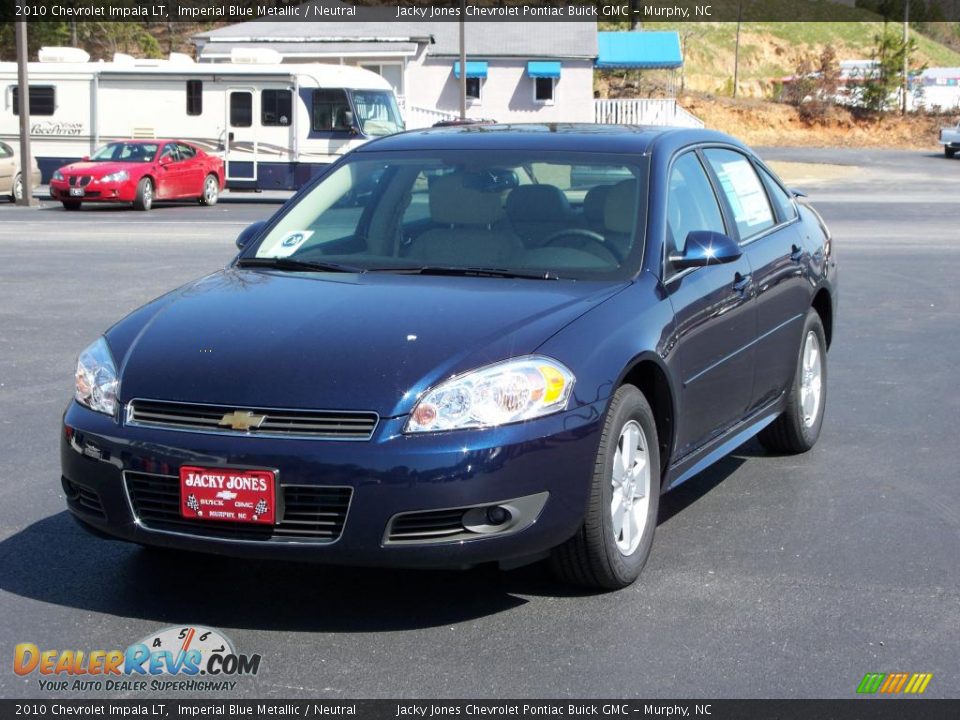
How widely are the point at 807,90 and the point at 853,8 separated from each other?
63.8 meters

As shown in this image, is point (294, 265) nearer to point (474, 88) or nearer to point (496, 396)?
point (496, 396)

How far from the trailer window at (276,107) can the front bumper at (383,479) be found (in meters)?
27.6

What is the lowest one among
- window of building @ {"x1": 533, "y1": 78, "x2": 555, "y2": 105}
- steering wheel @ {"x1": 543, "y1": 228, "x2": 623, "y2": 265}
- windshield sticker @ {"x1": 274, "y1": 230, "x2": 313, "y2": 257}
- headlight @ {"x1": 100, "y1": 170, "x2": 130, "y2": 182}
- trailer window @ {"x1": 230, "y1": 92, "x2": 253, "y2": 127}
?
headlight @ {"x1": 100, "y1": 170, "x2": 130, "y2": 182}

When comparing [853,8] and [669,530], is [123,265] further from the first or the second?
[853,8]

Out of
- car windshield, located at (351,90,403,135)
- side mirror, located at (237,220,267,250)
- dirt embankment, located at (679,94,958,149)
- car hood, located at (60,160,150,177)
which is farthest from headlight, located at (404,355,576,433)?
dirt embankment, located at (679,94,958,149)

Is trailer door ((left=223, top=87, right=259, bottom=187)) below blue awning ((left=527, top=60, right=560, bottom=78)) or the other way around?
below

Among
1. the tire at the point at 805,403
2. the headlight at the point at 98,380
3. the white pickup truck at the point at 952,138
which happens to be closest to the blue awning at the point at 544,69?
the white pickup truck at the point at 952,138

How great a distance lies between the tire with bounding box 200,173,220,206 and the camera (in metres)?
29.8

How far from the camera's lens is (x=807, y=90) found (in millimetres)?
75188

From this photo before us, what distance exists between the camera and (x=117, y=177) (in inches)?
1073

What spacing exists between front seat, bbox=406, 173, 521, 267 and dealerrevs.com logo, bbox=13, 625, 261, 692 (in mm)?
1826

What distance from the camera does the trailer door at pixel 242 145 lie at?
32000 mm

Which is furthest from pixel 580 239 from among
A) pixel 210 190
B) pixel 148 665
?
pixel 210 190

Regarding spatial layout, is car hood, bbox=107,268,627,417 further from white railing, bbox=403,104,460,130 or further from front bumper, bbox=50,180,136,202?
white railing, bbox=403,104,460,130
